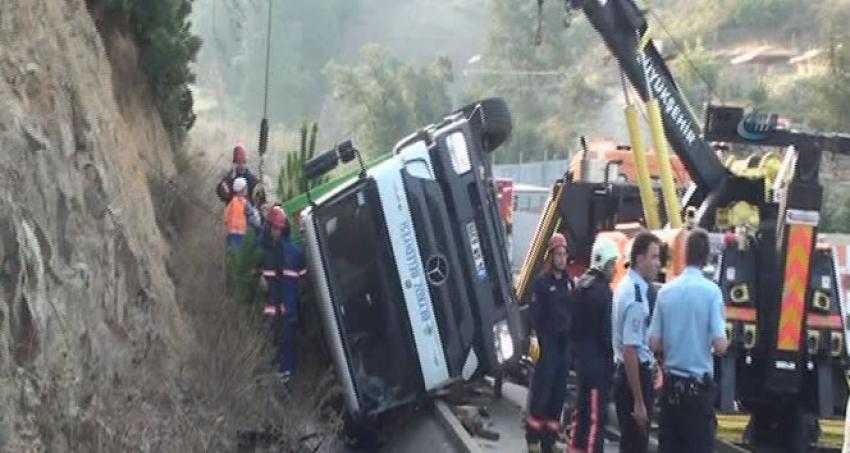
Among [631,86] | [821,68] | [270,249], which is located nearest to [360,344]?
[270,249]

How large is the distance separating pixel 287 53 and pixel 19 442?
6341cm

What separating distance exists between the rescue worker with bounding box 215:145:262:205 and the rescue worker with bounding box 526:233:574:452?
4.24 m

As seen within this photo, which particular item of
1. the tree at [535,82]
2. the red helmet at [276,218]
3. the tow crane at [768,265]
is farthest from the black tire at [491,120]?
the tree at [535,82]

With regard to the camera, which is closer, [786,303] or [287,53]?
[786,303]

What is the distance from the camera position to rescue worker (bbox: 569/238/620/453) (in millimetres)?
7883

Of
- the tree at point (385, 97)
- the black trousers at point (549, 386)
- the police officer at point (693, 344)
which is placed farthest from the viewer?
the tree at point (385, 97)

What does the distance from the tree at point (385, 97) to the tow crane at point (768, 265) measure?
39.3m

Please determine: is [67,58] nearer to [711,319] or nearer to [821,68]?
[711,319]

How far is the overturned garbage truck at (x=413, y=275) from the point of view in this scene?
→ 386 inches

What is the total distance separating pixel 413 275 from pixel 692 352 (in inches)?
140

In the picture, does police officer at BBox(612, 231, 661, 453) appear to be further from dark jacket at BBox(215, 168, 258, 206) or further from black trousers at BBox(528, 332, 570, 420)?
dark jacket at BBox(215, 168, 258, 206)

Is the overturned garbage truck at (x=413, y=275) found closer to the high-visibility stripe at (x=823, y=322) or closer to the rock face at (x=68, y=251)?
the rock face at (x=68, y=251)

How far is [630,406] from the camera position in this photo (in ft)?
23.6

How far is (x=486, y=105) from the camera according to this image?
11.2 metres
